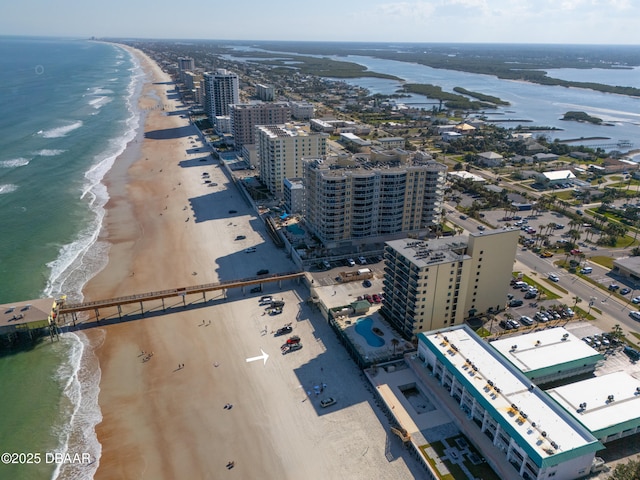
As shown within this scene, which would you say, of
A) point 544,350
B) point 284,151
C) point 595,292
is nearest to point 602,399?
point 544,350

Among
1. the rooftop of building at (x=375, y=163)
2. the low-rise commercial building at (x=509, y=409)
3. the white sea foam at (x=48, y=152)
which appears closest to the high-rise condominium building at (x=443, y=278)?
the low-rise commercial building at (x=509, y=409)

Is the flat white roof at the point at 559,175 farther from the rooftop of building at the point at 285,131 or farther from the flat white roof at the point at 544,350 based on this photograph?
the flat white roof at the point at 544,350

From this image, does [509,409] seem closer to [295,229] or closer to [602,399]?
[602,399]

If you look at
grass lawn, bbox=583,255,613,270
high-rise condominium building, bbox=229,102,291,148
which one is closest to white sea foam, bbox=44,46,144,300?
high-rise condominium building, bbox=229,102,291,148

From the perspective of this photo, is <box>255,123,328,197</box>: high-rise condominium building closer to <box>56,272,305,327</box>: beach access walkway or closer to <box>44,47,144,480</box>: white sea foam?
<box>56,272,305,327</box>: beach access walkway

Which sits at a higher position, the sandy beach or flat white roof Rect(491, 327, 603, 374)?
flat white roof Rect(491, 327, 603, 374)

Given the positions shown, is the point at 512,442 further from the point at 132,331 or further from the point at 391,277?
the point at 132,331

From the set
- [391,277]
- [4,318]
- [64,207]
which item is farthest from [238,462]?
[64,207]
